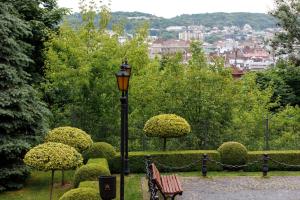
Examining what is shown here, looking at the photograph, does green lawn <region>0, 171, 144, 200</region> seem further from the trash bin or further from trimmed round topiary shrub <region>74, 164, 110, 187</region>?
the trash bin

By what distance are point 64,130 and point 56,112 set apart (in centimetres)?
597

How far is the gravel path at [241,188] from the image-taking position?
45.6 feet

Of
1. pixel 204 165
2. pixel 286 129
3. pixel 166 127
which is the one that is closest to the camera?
pixel 204 165

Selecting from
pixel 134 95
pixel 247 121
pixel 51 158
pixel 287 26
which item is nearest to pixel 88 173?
pixel 51 158

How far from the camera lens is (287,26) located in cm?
3039

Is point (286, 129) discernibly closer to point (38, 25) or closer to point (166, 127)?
point (166, 127)

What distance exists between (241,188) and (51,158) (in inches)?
226

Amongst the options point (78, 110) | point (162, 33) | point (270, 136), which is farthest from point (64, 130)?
point (162, 33)

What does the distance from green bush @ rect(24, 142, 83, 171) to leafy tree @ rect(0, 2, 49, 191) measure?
4.49ft

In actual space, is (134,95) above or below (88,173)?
above

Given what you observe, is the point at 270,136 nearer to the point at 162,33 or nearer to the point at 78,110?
the point at 78,110

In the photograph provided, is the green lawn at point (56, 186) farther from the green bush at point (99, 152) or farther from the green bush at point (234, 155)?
the green bush at point (99, 152)

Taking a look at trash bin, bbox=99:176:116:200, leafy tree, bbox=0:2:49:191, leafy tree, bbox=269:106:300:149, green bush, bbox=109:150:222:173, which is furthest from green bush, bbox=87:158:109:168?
leafy tree, bbox=269:106:300:149

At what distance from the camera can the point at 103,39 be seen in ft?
69.0
